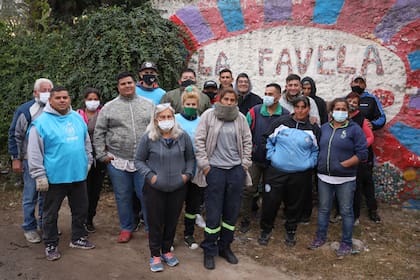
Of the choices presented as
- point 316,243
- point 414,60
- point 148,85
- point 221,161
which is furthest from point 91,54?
point 414,60

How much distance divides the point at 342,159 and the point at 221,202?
4.80ft

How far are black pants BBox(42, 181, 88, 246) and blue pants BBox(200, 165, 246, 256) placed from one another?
56.4 inches

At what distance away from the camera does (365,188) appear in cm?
565

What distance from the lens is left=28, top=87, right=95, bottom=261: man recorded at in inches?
162

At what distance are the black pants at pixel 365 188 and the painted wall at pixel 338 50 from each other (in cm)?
58

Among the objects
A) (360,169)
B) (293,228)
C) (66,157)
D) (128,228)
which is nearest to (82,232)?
(128,228)

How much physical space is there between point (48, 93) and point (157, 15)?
10.2 ft

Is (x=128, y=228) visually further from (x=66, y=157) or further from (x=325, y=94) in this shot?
(x=325, y=94)

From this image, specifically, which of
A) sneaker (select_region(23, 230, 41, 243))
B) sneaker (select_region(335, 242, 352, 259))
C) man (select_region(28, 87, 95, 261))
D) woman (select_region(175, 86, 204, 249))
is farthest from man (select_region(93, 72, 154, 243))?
sneaker (select_region(335, 242, 352, 259))

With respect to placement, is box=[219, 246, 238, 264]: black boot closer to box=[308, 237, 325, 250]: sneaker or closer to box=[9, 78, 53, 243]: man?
box=[308, 237, 325, 250]: sneaker

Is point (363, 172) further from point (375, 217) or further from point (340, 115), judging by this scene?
point (340, 115)

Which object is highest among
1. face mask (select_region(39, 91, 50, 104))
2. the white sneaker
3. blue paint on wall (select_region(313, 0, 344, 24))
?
blue paint on wall (select_region(313, 0, 344, 24))

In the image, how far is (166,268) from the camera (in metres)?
4.26

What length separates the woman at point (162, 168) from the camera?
3.95 metres
